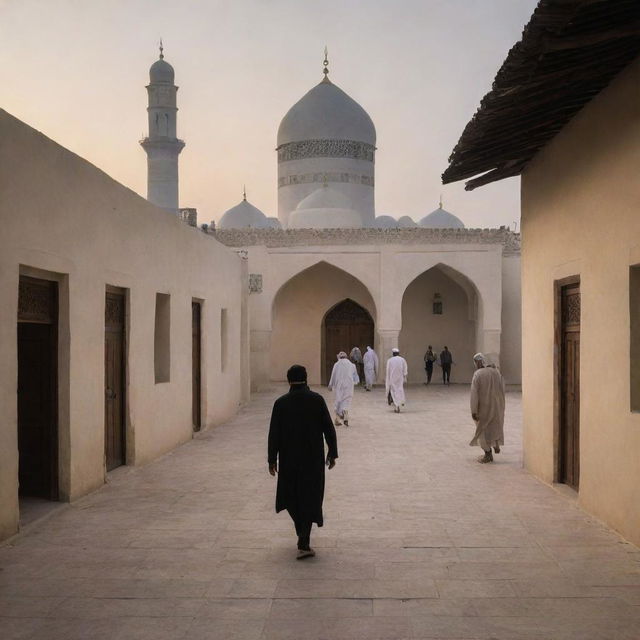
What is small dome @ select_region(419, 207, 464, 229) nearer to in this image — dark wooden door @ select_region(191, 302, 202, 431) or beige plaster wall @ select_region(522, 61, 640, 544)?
dark wooden door @ select_region(191, 302, 202, 431)

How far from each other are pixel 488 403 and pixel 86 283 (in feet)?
16.2

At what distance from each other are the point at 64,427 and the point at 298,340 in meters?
19.9

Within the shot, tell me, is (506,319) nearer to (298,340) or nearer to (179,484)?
(298,340)

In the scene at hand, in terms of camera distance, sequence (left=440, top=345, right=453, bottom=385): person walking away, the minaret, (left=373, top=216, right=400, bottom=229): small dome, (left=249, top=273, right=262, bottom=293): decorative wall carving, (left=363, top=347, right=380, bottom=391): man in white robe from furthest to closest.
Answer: (left=373, top=216, right=400, bottom=229): small dome
the minaret
(left=440, top=345, right=453, bottom=385): person walking away
(left=249, top=273, right=262, bottom=293): decorative wall carving
(left=363, top=347, right=380, bottom=391): man in white robe

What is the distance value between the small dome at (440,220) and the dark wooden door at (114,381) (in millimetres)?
26697

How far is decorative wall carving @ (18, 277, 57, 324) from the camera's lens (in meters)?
7.38

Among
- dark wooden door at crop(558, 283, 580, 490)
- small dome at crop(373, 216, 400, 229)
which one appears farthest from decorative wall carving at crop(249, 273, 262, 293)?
dark wooden door at crop(558, 283, 580, 490)

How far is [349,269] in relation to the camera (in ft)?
82.0

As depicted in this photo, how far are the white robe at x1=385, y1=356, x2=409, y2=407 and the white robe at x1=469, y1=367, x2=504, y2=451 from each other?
6.72m

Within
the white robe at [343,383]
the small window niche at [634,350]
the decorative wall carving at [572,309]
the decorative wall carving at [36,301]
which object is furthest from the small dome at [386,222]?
the small window niche at [634,350]

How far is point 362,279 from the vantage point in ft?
82.0

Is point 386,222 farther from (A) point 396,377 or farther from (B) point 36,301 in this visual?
(B) point 36,301

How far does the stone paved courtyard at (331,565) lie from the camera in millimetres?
4770

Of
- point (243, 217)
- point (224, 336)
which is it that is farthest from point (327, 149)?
point (224, 336)
